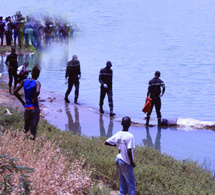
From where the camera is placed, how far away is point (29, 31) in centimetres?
4250

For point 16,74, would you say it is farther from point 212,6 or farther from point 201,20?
point 212,6

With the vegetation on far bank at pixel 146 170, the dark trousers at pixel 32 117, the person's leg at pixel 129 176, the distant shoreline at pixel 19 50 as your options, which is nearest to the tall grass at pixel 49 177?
the vegetation on far bank at pixel 146 170

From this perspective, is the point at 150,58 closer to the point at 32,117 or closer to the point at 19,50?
the point at 19,50

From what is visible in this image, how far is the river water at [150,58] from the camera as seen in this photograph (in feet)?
72.9

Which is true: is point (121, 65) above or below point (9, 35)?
below

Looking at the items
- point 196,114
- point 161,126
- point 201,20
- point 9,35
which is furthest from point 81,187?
point 201,20

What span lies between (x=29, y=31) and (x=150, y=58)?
1931 centimetres

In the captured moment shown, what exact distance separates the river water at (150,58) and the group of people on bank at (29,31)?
1.87 metres

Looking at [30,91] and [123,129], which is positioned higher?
[30,91]

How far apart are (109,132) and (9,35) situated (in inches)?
1053

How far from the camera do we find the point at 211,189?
7520 millimetres

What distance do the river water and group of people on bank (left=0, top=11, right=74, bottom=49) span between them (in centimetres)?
187

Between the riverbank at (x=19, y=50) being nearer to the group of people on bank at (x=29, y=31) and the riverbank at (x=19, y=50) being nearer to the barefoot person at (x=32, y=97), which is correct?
the group of people on bank at (x=29, y=31)

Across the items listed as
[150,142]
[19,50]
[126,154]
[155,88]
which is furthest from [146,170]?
[19,50]
